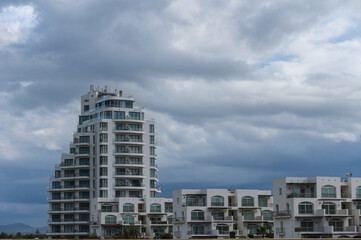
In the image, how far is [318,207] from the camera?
118688 millimetres

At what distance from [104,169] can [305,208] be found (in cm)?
6481

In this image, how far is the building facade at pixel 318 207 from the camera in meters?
118

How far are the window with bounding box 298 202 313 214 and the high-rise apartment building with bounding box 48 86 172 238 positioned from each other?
49.5 m

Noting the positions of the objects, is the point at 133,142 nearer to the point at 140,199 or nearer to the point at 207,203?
the point at 140,199

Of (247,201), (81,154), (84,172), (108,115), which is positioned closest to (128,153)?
(108,115)

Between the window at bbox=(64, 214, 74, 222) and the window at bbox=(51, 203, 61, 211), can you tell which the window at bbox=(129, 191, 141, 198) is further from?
the window at bbox=(51, 203, 61, 211)

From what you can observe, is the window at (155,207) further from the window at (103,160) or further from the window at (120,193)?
the window at (103,160)

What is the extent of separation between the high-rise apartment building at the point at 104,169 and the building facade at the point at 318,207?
4690 centimetres

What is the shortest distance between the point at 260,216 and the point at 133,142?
43.8 m

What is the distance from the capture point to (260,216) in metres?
142

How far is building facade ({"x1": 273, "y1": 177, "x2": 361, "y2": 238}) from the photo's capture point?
4633 inches

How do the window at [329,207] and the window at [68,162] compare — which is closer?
the window at [329,207]

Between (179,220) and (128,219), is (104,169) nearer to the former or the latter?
(128,219)

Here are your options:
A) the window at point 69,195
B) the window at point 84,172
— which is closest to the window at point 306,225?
the window at point 84,172
